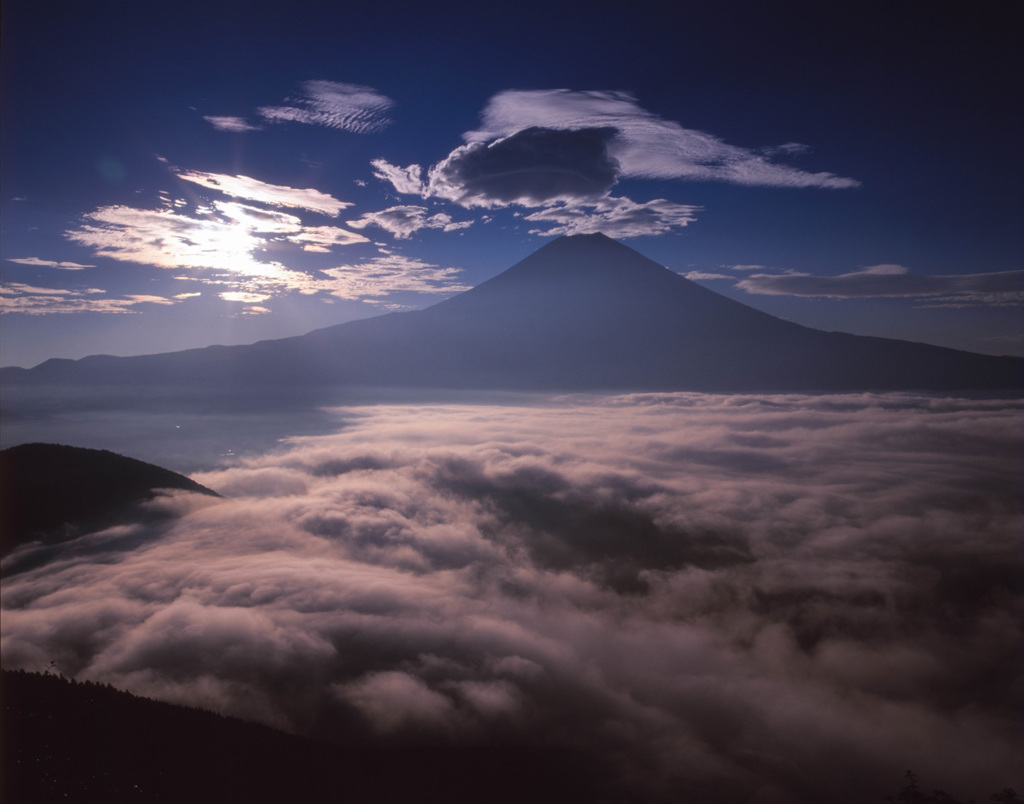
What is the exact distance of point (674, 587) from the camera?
111 m

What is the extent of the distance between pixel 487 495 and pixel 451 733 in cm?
9371

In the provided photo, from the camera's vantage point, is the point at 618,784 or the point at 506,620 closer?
the point at 618,784

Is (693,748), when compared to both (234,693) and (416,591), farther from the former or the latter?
(234,693)

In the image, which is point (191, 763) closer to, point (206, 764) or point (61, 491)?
point (206, 764)

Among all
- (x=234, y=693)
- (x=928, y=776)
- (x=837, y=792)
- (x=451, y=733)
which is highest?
(x=234, y=693)

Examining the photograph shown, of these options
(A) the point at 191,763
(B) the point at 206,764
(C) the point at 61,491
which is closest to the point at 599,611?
(B) the point at 206,764

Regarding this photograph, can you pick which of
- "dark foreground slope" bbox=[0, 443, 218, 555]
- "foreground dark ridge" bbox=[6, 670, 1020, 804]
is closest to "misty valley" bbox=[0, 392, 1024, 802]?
"foreground dark ridge" bbox=[6, 670, 1020, 804]

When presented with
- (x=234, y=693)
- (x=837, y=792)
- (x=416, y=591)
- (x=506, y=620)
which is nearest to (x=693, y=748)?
(x=506, y=620)

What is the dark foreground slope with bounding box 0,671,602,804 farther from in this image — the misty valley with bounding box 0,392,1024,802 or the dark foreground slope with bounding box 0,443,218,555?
the dark foreground slope with bounding box 0,443,218,555

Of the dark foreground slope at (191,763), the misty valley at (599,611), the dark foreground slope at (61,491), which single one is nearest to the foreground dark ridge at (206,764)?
the dark foreground slope at (191,763)

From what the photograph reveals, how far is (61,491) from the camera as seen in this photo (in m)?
67.9

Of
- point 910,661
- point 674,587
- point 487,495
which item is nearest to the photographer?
point 910,661

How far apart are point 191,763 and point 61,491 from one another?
201 ft

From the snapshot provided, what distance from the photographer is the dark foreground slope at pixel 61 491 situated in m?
63.8
